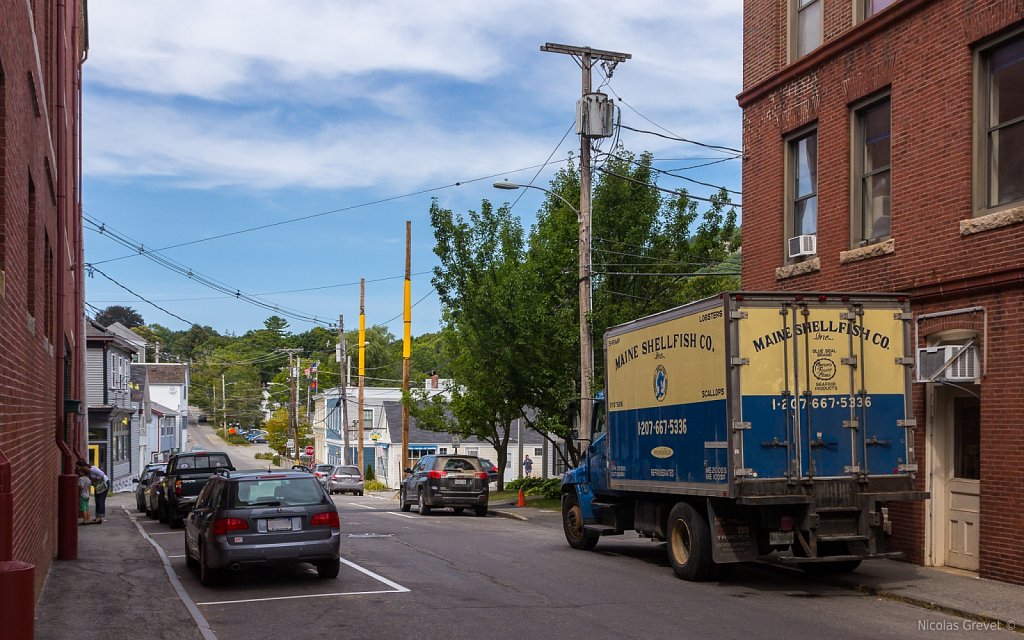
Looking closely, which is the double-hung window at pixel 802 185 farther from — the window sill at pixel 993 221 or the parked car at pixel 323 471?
the parked car at pixel 323 471

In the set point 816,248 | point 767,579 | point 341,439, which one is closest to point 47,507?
point 767,579

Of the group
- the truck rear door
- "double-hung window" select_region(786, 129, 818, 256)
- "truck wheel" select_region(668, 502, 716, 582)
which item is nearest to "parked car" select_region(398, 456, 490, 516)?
"double-hung window" select_region(786, 129, 818, 256)

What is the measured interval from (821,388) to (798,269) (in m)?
5.30

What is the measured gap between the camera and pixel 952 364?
46.2ft

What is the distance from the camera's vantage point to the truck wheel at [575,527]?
18188 mm

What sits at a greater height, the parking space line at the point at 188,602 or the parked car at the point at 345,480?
the parking space line at the point at 188,602

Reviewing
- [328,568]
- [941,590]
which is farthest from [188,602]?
[941,590]

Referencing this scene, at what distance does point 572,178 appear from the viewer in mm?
30484

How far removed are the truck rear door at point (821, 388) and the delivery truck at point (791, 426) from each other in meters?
0.01

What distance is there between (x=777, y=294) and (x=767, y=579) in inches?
159

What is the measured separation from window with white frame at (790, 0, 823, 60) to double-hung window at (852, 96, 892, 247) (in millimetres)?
2145

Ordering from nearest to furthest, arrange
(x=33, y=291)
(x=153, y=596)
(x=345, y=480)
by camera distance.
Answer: (x=153, y=596), (x=33, y=291), (x=345, y=480)

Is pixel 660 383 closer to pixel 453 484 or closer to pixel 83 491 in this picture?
pixel 83 491

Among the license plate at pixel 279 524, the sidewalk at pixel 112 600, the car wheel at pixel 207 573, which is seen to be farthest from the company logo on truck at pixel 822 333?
the car wheel at pixel 207 573
